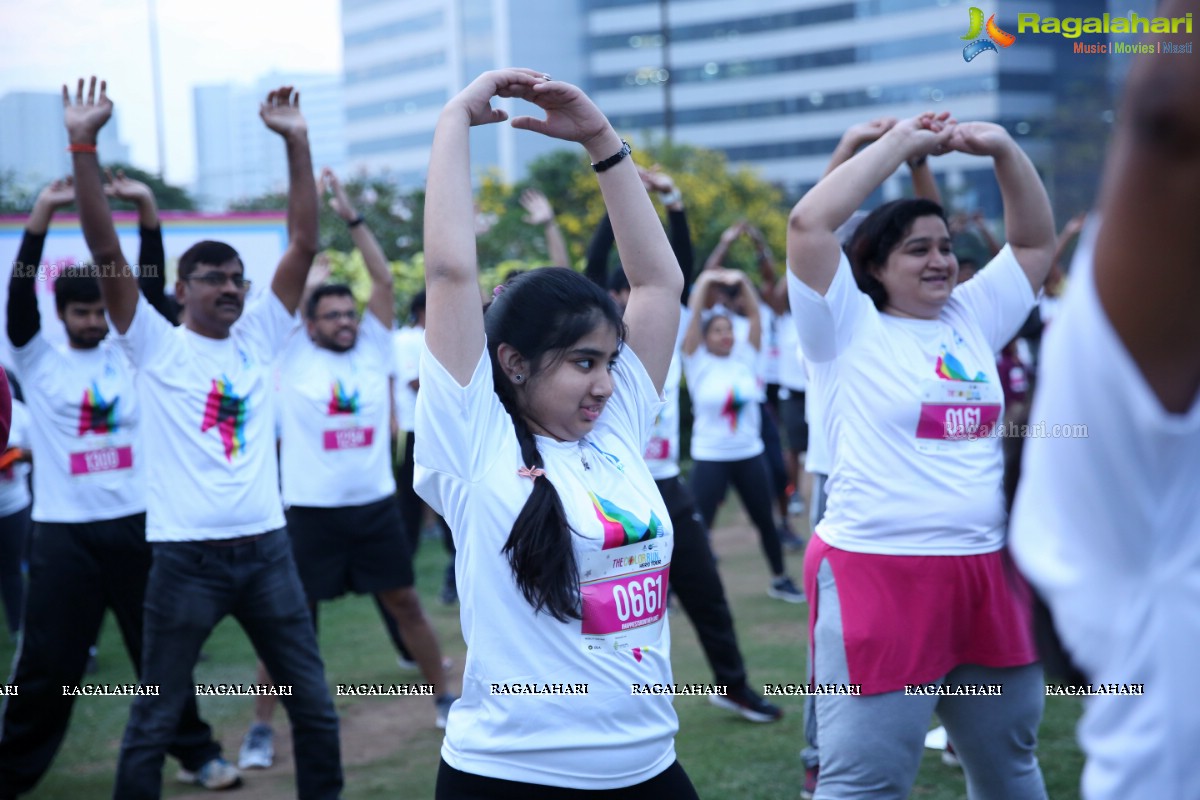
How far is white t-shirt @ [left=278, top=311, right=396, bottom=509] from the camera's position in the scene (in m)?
5.66

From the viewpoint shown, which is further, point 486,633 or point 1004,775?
point 1004,775

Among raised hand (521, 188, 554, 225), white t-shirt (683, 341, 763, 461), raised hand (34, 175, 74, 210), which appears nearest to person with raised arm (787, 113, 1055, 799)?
raised hand (34, 175, 74, 210)

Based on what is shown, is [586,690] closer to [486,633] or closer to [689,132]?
[486,633]

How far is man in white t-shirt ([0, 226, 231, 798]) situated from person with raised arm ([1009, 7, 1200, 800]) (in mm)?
4158

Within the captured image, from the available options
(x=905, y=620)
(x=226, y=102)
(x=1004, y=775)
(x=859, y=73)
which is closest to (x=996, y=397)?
(x=905, y=620)

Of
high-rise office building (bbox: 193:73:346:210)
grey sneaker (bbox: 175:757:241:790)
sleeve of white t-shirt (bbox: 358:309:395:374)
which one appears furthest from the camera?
high-rise office building (bbox: 193:73:346:210)

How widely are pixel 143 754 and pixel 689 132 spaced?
7201 centimetres

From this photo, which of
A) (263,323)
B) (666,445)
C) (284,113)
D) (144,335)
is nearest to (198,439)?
(144,335)

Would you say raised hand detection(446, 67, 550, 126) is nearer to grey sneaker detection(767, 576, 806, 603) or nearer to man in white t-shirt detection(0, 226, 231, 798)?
man in white t-shirt detection(0, 226, 231, 798)

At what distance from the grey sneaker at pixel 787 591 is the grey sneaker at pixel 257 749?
3955 millimetres

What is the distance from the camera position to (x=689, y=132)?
73.1 meters

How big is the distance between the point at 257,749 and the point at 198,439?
1.74 m

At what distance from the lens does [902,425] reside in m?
3.23

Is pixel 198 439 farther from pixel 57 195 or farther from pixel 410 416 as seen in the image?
pixel 410 416
